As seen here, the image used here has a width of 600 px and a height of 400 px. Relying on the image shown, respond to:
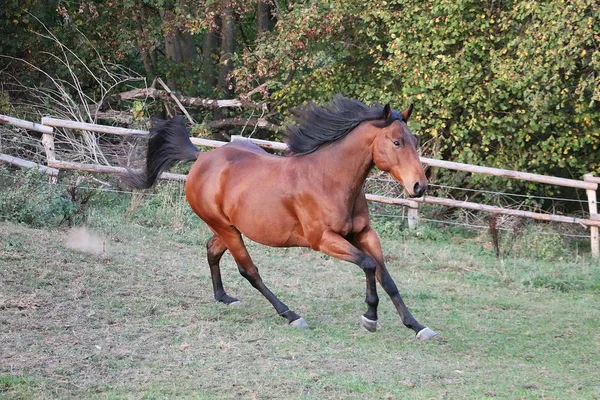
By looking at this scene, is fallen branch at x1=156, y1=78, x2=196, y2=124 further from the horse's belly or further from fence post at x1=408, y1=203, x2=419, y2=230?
the horse's belly

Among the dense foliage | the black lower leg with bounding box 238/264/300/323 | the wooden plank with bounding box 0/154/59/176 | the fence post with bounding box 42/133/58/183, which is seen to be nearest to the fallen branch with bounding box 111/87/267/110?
the dense foliage

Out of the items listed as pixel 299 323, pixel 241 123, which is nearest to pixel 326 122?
pixel 299 323

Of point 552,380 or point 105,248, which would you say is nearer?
point 552,380

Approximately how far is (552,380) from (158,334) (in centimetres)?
282

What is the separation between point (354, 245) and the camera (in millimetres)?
6906

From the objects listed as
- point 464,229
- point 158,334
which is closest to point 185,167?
point 464,229

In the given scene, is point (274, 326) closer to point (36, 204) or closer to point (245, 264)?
point (245, 264)

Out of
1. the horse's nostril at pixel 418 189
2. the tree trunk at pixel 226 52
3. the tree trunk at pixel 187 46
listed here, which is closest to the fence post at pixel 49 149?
the tree trunk at pixel 226 52

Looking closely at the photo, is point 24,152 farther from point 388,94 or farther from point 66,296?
point 66,296

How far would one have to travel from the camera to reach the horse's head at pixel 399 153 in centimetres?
631

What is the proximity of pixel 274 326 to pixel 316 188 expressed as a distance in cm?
117

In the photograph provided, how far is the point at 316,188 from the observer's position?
268 inches

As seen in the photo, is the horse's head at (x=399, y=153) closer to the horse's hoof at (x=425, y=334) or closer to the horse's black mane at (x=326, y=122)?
the horse's black mane at (x=326, y=122)

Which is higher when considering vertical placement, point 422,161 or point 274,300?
point 422,161
